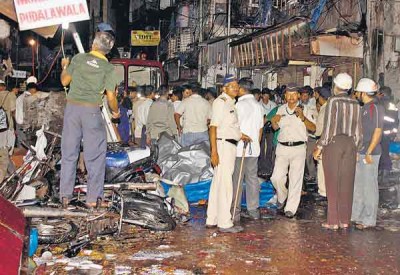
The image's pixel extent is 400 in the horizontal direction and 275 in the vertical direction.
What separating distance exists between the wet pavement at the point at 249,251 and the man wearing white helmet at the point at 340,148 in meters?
0.36

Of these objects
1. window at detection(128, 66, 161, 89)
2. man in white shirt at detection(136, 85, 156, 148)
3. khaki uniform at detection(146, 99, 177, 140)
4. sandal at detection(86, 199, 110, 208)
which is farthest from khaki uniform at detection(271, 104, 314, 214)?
window at detection(128, 66, 161, 89)

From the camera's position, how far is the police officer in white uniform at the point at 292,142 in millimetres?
8727

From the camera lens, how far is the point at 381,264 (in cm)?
632

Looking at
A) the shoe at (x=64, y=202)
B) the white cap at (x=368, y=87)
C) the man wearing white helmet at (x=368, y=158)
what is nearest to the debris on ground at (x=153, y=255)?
the shoe at (x=64, y=202)

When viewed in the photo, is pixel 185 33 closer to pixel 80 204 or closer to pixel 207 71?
pixel 207 71

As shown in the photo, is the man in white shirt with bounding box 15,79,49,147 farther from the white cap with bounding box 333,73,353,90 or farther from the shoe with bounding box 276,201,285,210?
the white cap with bounding box 333,73,353,90

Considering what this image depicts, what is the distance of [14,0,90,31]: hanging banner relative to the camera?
21.6ft

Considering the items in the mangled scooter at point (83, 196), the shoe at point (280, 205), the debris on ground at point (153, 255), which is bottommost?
the shoe at point (280, 205)

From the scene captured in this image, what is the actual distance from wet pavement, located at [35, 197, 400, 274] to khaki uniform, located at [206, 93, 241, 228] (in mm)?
316

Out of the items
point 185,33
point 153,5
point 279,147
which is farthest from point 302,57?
point 153,5

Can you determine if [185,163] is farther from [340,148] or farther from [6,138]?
[6,138]

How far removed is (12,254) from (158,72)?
16.2 m

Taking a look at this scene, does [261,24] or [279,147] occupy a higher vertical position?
[261,24]

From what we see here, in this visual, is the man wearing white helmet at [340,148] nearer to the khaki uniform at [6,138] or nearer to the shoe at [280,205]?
the shoe at [280,205]
